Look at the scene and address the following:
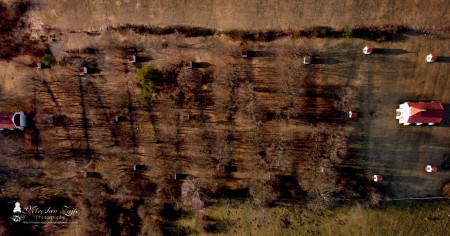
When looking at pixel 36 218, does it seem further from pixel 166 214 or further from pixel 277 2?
pixel 277 2

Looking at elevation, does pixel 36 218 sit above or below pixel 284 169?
below

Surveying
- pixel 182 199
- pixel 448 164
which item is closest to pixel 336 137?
pixel 448 164

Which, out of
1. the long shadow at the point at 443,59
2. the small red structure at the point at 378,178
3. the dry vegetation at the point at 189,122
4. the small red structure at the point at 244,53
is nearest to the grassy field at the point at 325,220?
the dry vegetation at the point at 189,122

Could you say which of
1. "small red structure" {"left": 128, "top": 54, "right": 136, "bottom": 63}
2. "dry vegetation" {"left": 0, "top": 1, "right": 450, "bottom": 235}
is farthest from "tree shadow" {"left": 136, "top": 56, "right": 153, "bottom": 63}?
"small red structure" {"left": 128, "top": 54, "right": 136, "bottom": 63}

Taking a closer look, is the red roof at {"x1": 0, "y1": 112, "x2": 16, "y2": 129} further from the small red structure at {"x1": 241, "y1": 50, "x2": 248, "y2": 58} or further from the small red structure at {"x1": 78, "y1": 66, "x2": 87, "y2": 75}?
the small red structure at {"x1": 241, "y1": 50, "x2": 248, "y2": 58}

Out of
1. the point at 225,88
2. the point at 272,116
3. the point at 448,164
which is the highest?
the point at 225,88
